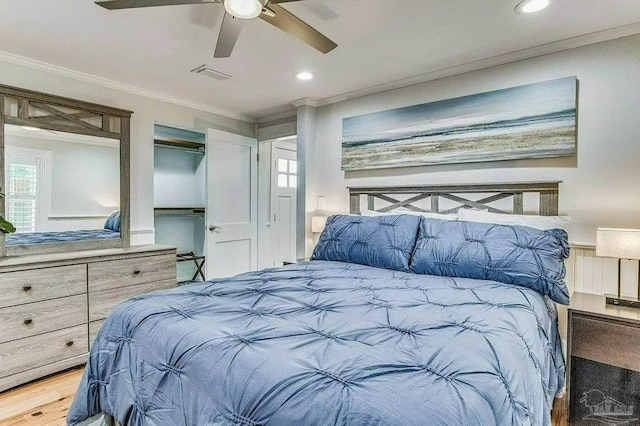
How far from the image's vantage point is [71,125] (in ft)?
9.84

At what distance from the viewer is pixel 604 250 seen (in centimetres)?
204

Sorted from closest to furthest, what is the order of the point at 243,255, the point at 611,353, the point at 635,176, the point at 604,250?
the point at 611,353
the point at 604,250
the point at 635,176
the point at 243,255

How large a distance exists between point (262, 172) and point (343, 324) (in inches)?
142

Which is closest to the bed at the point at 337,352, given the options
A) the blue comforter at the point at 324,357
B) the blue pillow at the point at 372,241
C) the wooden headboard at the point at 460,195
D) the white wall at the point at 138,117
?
the blue comforter at the point at 324,357

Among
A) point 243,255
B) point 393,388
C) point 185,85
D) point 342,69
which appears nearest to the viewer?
point 393,388

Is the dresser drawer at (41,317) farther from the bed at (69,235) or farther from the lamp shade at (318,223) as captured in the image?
the lamp shade at (318,223)

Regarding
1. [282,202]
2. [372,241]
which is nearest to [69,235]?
[372,241]

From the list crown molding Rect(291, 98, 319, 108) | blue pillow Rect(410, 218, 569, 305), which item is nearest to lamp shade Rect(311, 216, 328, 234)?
crown molding Rect(291, 98, 319, 108)

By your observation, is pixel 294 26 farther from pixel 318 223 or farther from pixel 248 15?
pixel 318 223

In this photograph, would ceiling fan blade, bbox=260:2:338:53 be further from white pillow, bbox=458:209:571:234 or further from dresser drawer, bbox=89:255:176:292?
dresser drawer, bbox=89:255:176:292

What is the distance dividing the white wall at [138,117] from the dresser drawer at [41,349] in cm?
103

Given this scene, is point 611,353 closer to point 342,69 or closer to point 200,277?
point 342,69

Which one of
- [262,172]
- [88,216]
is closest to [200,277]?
[262,172]

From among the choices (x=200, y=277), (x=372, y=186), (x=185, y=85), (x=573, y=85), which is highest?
(x=185, y=85)
